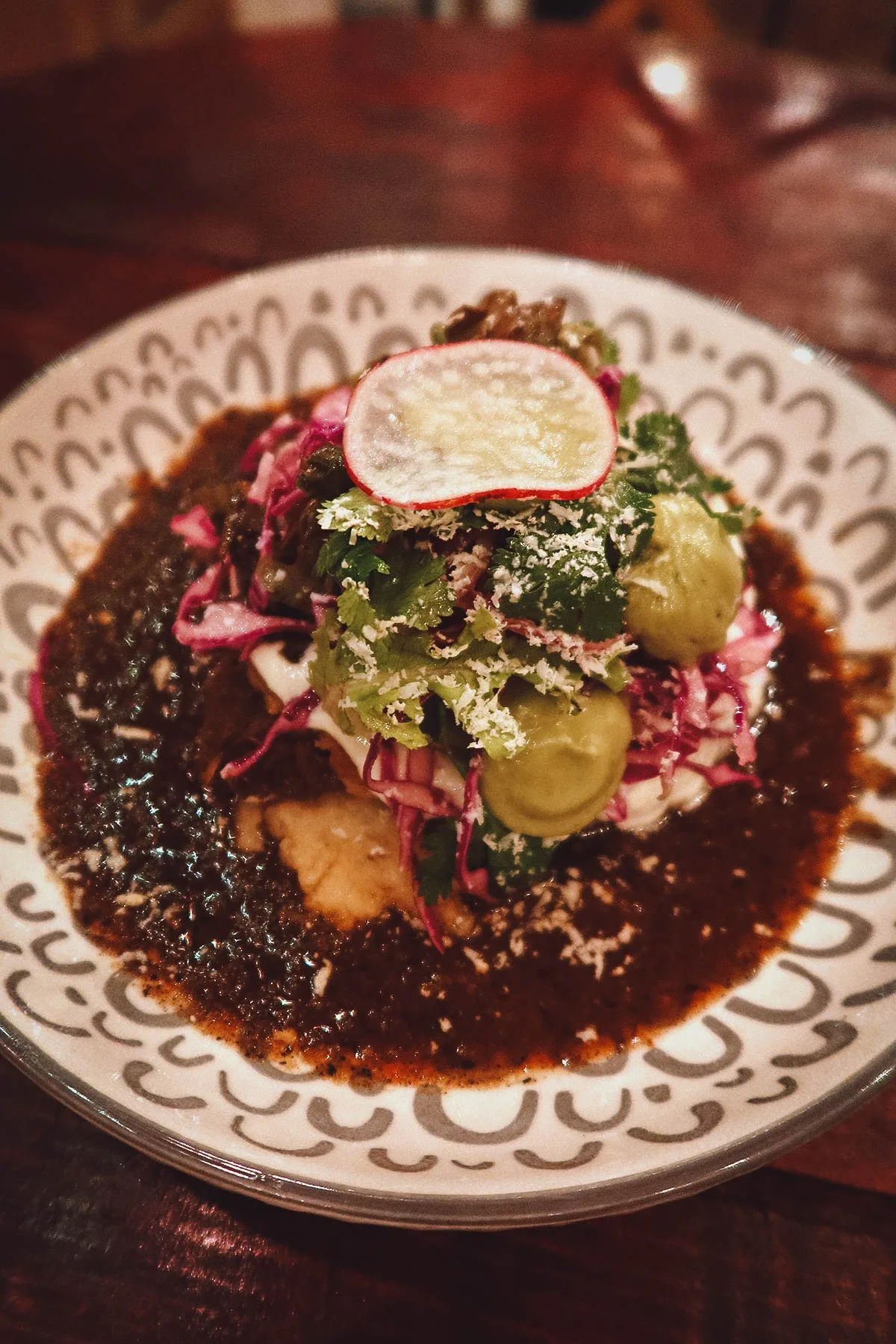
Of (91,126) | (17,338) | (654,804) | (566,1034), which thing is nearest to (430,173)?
(91,126)

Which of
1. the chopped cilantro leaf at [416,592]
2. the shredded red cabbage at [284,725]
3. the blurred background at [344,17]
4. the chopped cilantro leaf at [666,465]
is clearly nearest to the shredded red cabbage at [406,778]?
the shredded red cabbage at [284,725]

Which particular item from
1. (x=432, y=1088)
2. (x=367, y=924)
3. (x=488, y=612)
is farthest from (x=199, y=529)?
(x=432, y=1088)

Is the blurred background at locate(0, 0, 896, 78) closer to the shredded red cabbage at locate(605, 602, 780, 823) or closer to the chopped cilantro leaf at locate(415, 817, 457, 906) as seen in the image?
the shredded red cabbage at locate(605, 602, 780, 823)

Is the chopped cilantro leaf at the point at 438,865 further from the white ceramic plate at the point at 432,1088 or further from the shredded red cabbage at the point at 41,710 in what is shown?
the shredded red cabbage at the point at 41,710

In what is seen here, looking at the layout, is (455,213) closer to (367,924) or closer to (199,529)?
(199,529)

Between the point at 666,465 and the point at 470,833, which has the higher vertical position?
the point at 666,465

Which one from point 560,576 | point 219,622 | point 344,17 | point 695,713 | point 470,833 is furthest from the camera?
point 344,17
